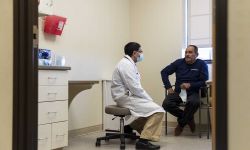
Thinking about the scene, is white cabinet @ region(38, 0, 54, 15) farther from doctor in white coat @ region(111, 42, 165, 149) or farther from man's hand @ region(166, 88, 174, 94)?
man's hand @ region(166, 88, 174, 94)

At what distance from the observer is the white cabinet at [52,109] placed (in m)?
2.95

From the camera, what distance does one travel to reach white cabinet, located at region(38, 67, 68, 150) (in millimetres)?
2951

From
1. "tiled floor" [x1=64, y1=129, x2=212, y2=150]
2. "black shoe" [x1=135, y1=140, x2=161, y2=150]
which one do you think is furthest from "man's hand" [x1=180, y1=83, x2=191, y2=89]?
"black shoe" [x1=135, y1=140, x2=161, y2=150]

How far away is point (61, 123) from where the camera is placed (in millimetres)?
3162

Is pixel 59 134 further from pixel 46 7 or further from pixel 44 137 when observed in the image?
pixel 46 7

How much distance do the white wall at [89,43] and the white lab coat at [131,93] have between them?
829mm

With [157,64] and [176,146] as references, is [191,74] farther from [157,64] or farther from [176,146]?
[176,146]
